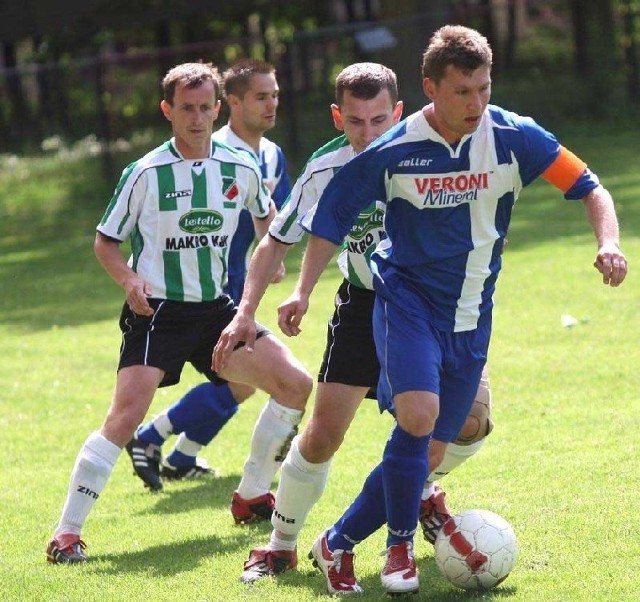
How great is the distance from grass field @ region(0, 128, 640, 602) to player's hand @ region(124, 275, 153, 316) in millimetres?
1075

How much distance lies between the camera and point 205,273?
6.60 m

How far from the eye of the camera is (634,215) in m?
16.0

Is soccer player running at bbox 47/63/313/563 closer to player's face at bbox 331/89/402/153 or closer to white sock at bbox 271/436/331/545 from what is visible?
white sock at bbox 271/436/331/545

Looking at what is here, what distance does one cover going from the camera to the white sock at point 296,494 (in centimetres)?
557

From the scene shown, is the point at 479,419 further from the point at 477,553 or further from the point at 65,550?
the point at 65,550

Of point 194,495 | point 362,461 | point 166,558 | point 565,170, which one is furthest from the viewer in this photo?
point 362,461

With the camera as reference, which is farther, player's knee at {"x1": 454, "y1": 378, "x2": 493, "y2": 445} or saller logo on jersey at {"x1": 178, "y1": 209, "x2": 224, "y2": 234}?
saller logo on jersey at {"x1": 178, "y1": 209, "x2": 224, "y2": 234}

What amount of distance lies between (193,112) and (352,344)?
59.2 inches

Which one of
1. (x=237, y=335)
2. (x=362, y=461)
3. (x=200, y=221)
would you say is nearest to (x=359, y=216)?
(x=237, y=335)

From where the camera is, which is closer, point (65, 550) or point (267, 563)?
point (267, 563)

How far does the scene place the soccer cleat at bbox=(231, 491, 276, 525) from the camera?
650 cm

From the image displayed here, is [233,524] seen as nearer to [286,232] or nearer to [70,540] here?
[70,540]

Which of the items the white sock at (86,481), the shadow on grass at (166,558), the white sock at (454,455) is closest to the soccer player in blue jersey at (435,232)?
the white sock at (454,455)

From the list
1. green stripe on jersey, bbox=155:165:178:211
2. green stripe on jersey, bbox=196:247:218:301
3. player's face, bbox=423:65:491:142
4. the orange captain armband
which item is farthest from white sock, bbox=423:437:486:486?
green stripe on jersey, bbox=155:165:178:211
